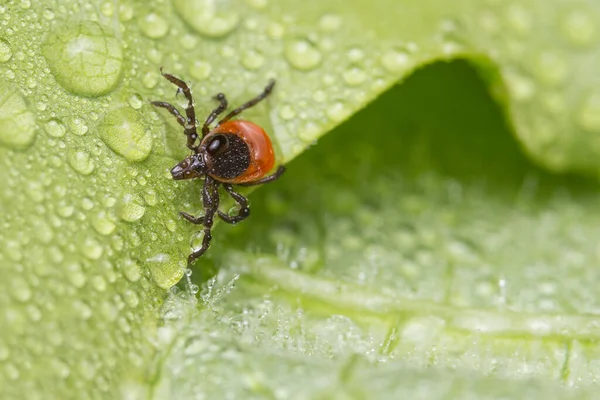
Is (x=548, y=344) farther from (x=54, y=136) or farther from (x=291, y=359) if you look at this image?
(x=54, y=136)

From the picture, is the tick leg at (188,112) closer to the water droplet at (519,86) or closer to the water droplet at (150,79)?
the water droplet at (150,79)

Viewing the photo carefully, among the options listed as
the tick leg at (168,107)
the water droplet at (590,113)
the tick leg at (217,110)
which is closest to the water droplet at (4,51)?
the tick leg at (168,107)

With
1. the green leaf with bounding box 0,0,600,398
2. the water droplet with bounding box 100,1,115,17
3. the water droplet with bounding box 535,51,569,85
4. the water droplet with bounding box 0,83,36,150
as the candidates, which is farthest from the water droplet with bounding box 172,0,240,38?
the water droplet with bounding box 535,51,569,85

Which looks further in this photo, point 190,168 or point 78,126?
point 190,168

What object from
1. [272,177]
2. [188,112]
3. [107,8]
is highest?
[107,8]

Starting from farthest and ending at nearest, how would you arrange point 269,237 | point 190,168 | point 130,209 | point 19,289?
point 269,237
point 190,168
point 130,209
point 19,289

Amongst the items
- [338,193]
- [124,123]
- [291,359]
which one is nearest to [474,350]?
[291,359]

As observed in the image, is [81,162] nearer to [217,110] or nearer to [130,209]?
[130,209]

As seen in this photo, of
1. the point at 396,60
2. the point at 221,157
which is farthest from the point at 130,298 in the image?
the point at 396,60
